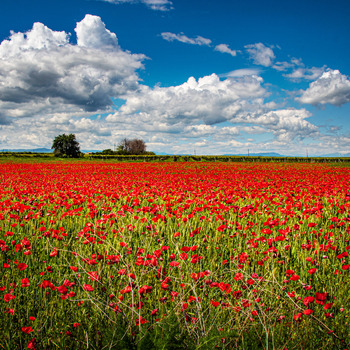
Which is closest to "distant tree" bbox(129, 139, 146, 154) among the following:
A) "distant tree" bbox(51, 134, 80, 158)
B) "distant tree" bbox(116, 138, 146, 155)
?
"distant tree" bbox(116, 138, 146, 155)

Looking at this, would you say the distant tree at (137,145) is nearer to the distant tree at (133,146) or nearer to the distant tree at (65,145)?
the distant tree at (133,146)

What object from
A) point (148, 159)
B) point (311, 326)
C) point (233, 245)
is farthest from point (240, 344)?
point (148, 159)

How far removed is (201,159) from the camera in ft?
207

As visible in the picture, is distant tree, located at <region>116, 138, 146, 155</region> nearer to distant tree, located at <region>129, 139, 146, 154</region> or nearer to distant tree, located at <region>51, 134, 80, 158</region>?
distant tree, located at <region>129, 139, 146, 154</region>

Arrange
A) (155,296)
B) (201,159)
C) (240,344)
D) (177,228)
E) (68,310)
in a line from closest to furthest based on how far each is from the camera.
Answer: (240,344), (68,310), (155,296), (177,228), (201,159)

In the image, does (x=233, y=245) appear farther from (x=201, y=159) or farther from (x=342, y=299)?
(x=201, y=159)

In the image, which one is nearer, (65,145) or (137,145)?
(65,145)

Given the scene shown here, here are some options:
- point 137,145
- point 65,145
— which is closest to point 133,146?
point 137,145

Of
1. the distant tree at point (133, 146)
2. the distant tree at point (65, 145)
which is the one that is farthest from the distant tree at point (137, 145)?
the distant tree at point (65, 145)

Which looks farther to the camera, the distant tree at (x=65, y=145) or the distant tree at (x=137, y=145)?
the distant tree at (x=137, y=145)

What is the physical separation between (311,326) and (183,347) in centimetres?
115

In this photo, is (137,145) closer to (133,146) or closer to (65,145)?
(133,146)

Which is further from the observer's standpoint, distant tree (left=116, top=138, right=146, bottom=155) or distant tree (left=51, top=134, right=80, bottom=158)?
distant tree (left=116, top=138, right=146, bottom=155)

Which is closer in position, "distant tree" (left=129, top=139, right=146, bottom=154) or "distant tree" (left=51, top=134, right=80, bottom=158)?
"distant tree" (left=51, top=134, right=80, bottom=158)
